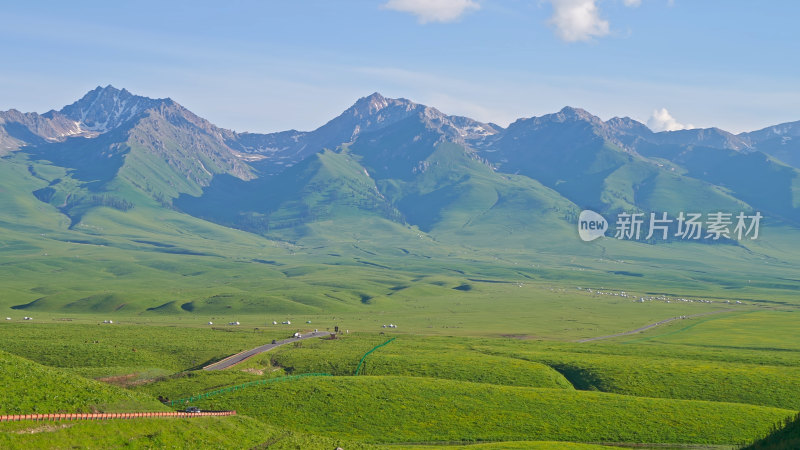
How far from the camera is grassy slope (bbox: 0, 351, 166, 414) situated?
196 ft

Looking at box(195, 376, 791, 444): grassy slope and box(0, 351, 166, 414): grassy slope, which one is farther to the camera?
box(195, 376, 791, 444): grassy slope

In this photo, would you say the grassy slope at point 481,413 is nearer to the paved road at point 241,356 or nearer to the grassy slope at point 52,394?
the paved road at point 241,356

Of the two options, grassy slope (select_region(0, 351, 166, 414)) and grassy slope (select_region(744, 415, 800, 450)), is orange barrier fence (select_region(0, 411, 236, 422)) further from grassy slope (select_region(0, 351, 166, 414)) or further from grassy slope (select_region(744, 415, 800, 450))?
grassy slope (select_region(744, 415, 800, 450))

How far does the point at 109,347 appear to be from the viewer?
122188 mm

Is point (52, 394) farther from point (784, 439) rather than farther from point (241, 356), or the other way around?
point (784, 439)

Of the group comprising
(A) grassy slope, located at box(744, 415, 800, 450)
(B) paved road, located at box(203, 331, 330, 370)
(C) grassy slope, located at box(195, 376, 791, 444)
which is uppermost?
(A) grassy slope, located at box(744, 415, 800, 450)

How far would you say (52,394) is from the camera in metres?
62.5

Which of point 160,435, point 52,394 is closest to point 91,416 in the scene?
point 160,435

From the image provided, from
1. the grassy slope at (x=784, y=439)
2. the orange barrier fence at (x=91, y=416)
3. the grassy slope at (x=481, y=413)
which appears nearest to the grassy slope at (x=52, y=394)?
the orange barrier fence at (x=91, y=416)

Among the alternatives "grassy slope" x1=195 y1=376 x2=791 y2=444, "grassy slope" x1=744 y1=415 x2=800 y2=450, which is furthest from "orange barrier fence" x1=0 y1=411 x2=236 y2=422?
"grassy slope" x1=744 y1=415 x2=800 y2=450

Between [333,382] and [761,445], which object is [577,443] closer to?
[761,445]

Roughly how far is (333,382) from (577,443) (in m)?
34.1

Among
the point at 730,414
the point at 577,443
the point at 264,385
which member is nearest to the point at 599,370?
the point at 730,414

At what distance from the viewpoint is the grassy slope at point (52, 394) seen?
59.7 meters
